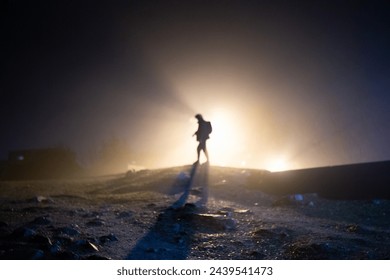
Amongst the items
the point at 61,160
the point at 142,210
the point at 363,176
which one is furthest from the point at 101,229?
the point at 61,160

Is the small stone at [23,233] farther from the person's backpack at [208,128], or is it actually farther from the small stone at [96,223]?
the person's backpack at [208,128]

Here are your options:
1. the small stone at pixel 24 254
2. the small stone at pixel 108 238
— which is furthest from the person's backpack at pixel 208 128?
the small stone at pixel 24 254

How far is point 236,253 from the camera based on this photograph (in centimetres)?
449

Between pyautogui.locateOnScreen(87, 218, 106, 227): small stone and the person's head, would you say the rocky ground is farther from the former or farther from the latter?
the person's head

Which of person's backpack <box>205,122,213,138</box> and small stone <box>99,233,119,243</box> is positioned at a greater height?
person's backpack <box>205,122,213,138</box>

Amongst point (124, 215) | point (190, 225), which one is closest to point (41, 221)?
point (124, 215)

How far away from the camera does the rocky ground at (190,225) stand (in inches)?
172

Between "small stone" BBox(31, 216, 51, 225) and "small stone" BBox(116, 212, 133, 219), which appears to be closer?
"small stone" BBox(31, 216, 51, 225)

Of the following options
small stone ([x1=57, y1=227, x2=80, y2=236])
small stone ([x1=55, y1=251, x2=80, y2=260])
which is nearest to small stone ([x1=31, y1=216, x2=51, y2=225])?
→ small stone ([x1=57, y1=227, x2=80, y2=236])

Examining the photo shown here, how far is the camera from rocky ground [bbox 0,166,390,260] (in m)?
4.36

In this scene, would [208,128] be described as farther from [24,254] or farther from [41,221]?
[24,254]

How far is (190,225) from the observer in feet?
18.6

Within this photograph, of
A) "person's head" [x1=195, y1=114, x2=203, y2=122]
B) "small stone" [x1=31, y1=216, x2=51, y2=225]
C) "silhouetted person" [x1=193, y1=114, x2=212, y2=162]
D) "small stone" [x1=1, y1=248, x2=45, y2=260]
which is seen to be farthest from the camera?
"person's head" [x1=195, y1=114, x2=203, y2=122]

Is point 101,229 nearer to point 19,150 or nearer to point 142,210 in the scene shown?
point 142,210
